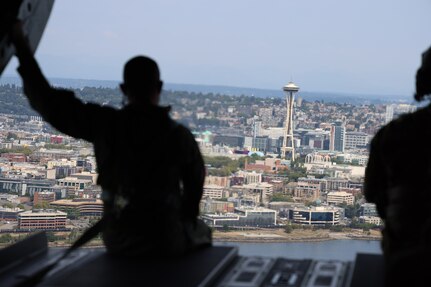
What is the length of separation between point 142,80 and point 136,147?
0.19m

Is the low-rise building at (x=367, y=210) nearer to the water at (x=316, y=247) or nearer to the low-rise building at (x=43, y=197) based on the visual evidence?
the water at (x=316, y=247)

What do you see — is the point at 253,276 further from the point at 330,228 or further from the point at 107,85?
the point at 330,228

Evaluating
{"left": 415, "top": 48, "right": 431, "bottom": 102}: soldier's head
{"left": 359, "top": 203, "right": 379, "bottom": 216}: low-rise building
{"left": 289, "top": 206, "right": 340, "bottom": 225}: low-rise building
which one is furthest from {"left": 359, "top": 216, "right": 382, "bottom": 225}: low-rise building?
{"left": 415, "top": 48, "right": 431, "bottom": 102}: soldier's head

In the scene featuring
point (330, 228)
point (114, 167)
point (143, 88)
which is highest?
point (143, 88)

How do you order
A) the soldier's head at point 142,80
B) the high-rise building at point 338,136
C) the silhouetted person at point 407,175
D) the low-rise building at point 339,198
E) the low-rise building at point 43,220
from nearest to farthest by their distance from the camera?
the silhouetted person at point 407,175 < the soldier's head at point 142,80 < the low-rise building at point 43,220 < the low-rise building at point 339,198 < the high-rise building at point 338,136

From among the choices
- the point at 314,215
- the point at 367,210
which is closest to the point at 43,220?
the point at 314,215

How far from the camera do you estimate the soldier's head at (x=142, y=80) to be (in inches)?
105

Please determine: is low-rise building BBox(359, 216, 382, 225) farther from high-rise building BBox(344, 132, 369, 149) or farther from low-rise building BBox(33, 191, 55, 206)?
low-rise building BBox(33, 191, 55, 206)

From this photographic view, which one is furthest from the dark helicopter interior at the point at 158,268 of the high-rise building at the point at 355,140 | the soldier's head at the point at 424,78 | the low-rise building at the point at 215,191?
the high-rise building at the point at 355,140

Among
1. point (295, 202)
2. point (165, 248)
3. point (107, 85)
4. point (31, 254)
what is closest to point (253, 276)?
point (165, 248)

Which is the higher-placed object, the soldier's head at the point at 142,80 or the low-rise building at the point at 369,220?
the soldier's head at the point at 142,80

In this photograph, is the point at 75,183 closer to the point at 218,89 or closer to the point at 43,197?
the point at 43,197

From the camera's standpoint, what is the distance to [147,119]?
269cm

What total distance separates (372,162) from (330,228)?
10.3 feet
